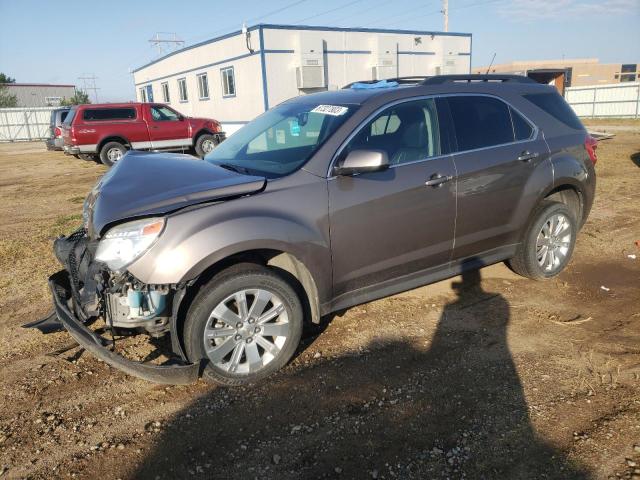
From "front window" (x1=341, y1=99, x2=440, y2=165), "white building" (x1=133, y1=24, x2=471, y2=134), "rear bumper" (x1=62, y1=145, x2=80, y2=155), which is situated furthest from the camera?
"white building" (x1=133, y1=24, x2=471, y2=134)

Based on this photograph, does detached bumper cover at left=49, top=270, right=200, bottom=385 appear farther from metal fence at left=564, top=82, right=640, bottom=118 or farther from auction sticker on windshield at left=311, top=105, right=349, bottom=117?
metal fence at left=564, top=82, right=640, bottom=118

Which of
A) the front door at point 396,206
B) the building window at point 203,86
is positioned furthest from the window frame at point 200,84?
the front door at point 396,206

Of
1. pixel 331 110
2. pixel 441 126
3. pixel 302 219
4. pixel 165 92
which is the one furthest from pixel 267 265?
pixel 165 92

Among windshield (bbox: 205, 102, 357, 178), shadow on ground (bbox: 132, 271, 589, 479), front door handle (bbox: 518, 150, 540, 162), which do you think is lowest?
shadow on ground (bbox: 132, 271, 589, 479)

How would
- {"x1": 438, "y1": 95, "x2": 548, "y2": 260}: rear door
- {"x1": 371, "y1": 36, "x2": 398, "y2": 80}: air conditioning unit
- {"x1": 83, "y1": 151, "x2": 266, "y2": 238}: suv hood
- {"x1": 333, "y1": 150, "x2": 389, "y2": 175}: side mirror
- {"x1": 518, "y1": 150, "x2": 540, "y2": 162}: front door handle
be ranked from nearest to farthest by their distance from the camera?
{"x1": 83, "y1": 151, "x2": 266, "y2": 238}: suv hood, {"x1": 333, "y1": 150, "x2": 389, "y2": 175}: side mirror, {"x1": 438, "y1": 95, "x2": 548, "y2": 260}: rear door, {"x1": 518, "y1": 150, "x2": 540, "y2": 162}: front door handle, {"x1": 371, "y1": 36, "x2": 398, "y2": 80}: air conditioning unit

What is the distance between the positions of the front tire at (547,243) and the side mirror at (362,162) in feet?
6.78

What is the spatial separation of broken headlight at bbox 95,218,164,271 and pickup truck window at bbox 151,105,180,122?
14.4 m

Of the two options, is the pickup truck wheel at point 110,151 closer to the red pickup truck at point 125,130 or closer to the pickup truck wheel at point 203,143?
the red pickup truck at point 125,130

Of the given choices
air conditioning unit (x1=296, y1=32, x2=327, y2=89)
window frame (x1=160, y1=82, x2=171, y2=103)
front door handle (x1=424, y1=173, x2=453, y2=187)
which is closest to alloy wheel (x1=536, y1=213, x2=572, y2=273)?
front door handle (x1=424, y1=173, x2=453, y2=187)

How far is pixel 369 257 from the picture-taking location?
3.67 meters

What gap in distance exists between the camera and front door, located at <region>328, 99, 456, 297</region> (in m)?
3.52

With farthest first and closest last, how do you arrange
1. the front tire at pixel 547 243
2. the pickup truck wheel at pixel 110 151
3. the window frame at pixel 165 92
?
the window frame at pixel 165 92
the pickup truck wheel at pixel 110 151
the front tire at pixel 547 243

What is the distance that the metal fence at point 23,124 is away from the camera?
3662 centimetres

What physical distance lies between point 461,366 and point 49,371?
2.94m
